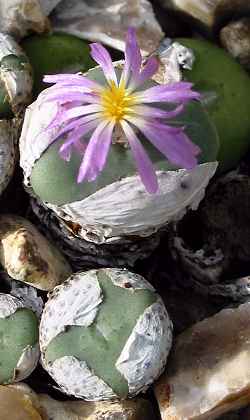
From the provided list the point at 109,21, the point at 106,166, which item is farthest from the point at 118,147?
the point at 109,21

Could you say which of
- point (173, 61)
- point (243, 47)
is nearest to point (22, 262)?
point (173, 61)

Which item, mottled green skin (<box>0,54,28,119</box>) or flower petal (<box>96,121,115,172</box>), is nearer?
flower petal (<box>96,121,115,172</box>)

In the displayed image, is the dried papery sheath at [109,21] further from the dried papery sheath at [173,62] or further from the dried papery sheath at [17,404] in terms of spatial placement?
the dried papery sheath at [17,404]

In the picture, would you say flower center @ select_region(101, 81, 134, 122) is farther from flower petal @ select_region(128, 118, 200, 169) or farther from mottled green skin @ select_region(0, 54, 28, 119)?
mottled green skin @ select_region(0, 54, 28, 119)

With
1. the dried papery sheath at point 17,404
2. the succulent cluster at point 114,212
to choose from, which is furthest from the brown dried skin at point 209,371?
the dried papery sheath at point 17,404

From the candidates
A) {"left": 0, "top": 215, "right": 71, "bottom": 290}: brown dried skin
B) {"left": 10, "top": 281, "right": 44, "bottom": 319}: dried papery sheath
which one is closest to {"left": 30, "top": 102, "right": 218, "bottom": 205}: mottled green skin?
{"left": 0, "top": 215, "right": 71, "bottom": 290}: brown dried skin

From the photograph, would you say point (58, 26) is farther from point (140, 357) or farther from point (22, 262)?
point (140, 357)

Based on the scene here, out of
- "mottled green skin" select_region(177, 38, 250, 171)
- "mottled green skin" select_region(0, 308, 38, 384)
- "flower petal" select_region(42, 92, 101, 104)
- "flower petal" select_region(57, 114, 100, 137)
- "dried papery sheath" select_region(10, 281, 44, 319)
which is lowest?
"dried papery sheath" select_region(10, 281, 44, 319)
